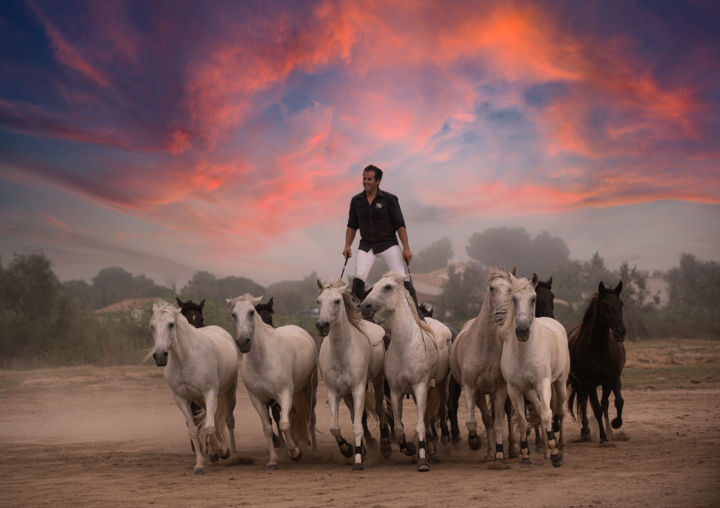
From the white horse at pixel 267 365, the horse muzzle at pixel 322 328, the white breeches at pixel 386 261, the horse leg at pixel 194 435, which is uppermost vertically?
the white breeches at pixel 386 261

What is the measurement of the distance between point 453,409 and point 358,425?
2348 mm

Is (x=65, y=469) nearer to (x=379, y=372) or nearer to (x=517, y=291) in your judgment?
(x=379, y=372)

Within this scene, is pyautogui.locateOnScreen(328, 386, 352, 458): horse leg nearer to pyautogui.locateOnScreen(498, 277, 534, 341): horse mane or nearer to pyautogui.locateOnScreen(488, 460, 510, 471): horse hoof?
pyautogui.locateOnScreen(488, 460, 510, 471): horse hoof

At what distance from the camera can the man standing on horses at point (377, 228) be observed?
977cm

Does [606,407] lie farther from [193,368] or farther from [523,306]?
[193,368]

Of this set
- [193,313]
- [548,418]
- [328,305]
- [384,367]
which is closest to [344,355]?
[384,367]

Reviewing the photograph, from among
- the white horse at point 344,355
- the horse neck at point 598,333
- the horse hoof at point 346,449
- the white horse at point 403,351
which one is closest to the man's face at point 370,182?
the white horse at point 403,351

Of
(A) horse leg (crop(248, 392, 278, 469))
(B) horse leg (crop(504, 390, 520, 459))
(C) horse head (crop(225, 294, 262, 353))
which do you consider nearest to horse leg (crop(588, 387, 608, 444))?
(B) horse leg (crop(504, 390, 520, 459))

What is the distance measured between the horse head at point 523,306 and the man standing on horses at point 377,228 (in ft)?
7.12

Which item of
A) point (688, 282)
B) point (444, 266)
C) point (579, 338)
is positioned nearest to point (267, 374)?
point (579, 338)

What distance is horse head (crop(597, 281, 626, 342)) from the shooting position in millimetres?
9766

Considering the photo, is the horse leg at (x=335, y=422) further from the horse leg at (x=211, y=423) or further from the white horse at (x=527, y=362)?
the white horse at (x=527, y=362)

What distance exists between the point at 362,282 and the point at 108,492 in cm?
425

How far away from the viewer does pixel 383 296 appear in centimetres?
830
